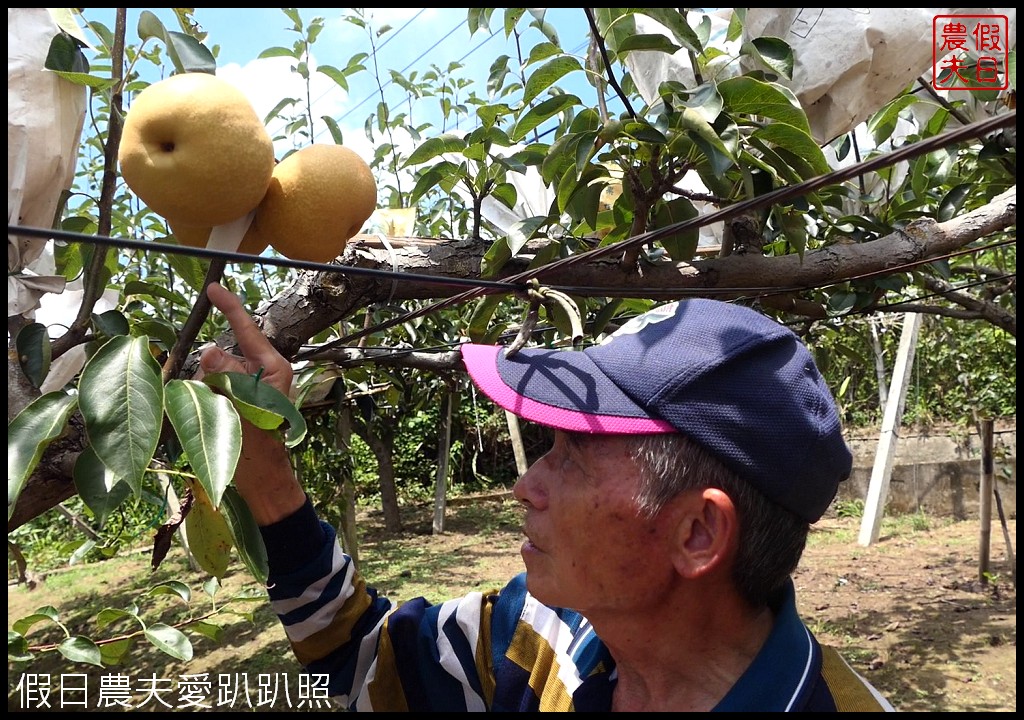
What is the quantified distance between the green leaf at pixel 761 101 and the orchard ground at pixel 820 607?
6.94 feet

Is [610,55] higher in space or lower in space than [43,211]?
higher

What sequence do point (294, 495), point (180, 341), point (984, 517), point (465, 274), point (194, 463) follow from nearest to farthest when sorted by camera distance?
point (194, 463)
point (180, 341)
point (294, 495)
point (465, 274)
point (984, 517)

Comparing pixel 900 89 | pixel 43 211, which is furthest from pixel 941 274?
pixel 43 211

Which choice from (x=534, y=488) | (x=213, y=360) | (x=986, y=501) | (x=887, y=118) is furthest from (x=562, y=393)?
(x=986, y=501)

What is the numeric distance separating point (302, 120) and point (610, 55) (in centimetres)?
180

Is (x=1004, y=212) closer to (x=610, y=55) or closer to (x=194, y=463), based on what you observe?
(x=610, y=55)

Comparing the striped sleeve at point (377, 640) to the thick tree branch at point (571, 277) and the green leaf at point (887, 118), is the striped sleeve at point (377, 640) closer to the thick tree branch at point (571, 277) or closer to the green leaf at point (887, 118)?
the thick tree branch at point (571, 277)

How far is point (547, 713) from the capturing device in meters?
1.16

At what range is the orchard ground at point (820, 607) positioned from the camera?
13.1 feet

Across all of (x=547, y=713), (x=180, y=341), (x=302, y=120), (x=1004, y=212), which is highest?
(x=302, y=120)

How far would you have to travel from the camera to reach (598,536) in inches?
40.9

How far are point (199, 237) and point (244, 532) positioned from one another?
1.24 ft

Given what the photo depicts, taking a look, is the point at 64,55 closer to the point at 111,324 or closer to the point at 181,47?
the point at 181,47

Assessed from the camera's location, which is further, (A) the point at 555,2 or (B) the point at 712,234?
(B) the point at 712,234
